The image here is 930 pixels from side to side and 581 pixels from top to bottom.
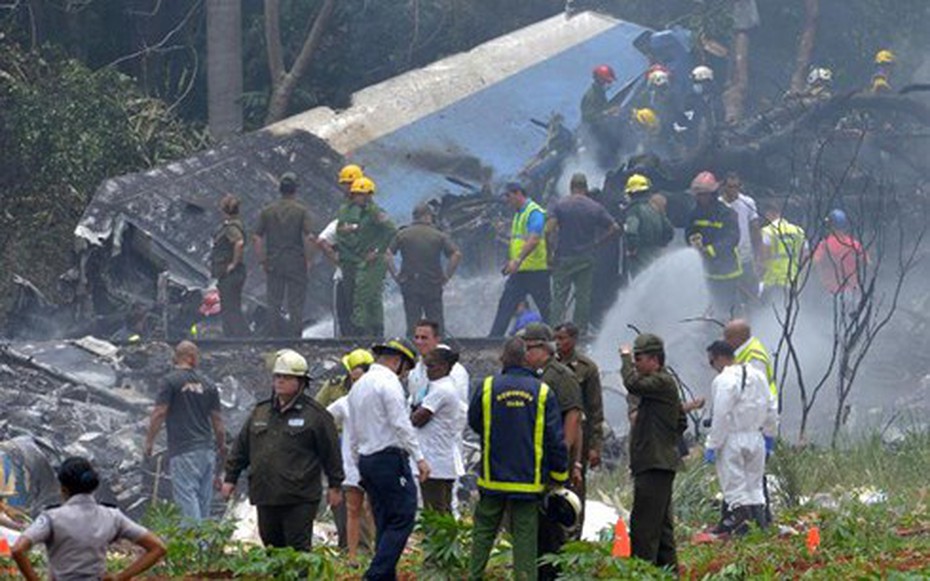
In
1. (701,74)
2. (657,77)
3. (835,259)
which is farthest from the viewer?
(701,74)

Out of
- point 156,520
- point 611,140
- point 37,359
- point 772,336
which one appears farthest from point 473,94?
point 156,520

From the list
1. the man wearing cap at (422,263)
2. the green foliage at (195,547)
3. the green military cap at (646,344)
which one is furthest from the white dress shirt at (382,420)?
the man wearing cap at (422,263)

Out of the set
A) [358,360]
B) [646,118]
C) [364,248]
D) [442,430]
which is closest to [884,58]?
[646,118]

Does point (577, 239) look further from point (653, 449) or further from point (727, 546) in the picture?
point (653, 449)

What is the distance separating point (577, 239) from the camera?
21.4 meters

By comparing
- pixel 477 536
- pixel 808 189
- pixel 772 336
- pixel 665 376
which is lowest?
pixel 477 536

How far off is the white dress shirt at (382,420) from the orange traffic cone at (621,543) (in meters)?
1.29

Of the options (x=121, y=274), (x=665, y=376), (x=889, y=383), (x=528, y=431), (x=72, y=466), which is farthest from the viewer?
(x=889, y=383)

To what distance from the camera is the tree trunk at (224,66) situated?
26844mm

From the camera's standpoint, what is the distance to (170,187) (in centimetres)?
2352

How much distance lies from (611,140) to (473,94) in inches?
73.5

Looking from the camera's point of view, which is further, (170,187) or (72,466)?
(170,187)

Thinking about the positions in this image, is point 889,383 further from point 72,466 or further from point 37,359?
point 72,466

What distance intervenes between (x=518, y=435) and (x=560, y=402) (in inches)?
39.8
